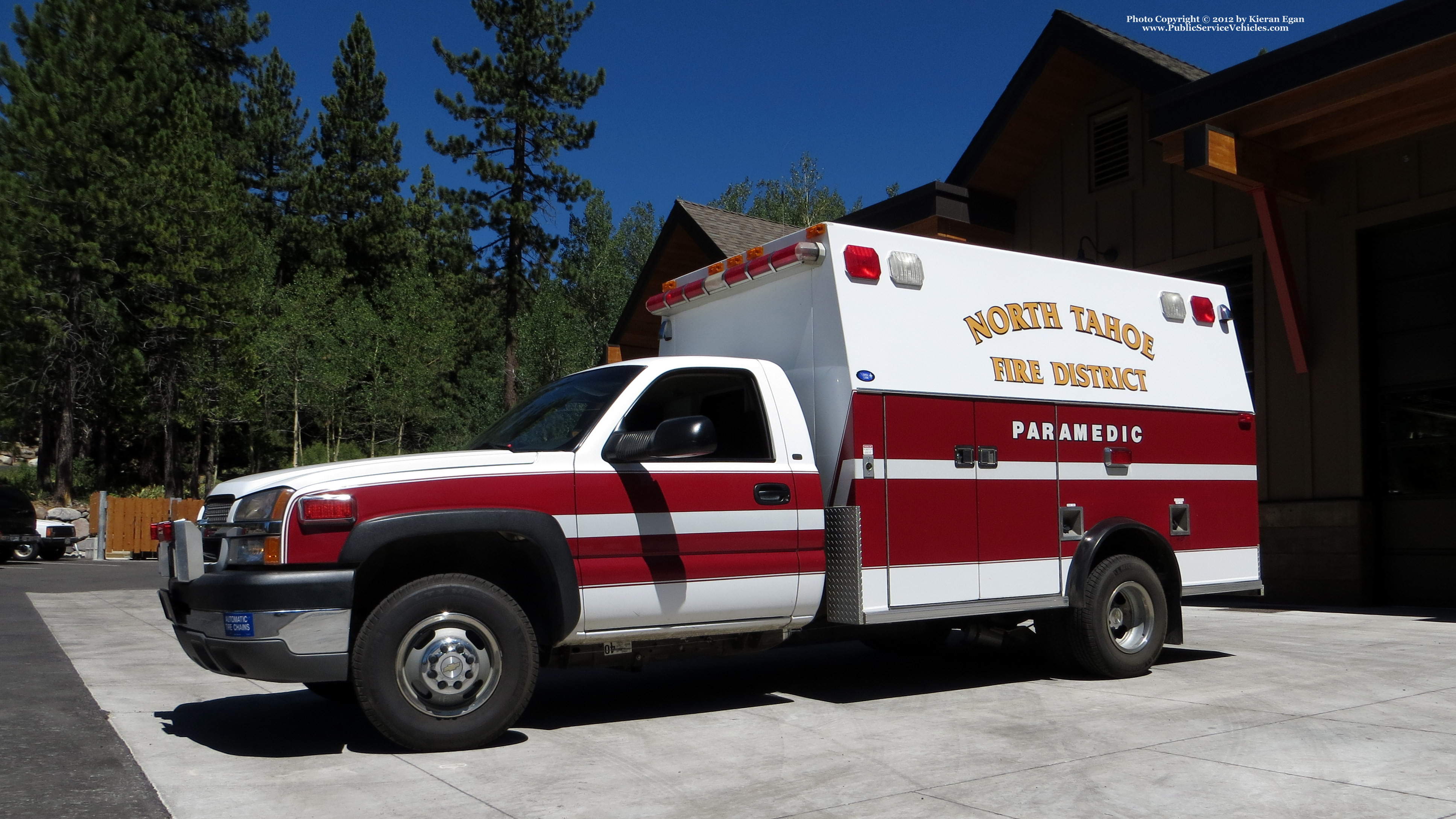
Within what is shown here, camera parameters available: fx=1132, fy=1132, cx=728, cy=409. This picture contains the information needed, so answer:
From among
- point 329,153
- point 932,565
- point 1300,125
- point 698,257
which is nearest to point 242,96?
point 329,153

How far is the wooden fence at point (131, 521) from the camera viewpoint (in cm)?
3153

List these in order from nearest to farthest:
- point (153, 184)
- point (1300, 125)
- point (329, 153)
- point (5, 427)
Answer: point (1300, 125) < point (153, 184) < point (5, 427) < point (329, 153)

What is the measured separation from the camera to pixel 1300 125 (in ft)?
42.4

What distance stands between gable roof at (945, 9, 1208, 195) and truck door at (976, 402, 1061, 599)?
8926 millimetres

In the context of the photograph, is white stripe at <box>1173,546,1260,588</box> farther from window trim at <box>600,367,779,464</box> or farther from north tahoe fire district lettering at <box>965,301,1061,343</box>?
window trim at <box>600,367,779,464</box>

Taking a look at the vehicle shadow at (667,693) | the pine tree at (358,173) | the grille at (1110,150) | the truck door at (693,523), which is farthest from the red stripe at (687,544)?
the pine tree at (358,173)

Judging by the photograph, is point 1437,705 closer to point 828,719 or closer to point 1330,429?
point 828,719

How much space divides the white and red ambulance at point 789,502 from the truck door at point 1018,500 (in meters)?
0.02

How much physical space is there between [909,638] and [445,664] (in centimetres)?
452

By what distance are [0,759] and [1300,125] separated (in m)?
13.5

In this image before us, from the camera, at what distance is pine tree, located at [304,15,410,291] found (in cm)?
5022

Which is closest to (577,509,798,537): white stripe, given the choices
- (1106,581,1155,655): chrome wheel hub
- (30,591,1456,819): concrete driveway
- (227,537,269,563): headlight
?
(30,591,1456,819): concrete driveway

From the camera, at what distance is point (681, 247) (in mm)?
20766

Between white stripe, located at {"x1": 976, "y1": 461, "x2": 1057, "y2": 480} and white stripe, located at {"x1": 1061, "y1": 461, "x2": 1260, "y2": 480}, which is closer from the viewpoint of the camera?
white stripe, located at {"x1": 976, "y1": 461, "x2": 1057, "y2": 480}
